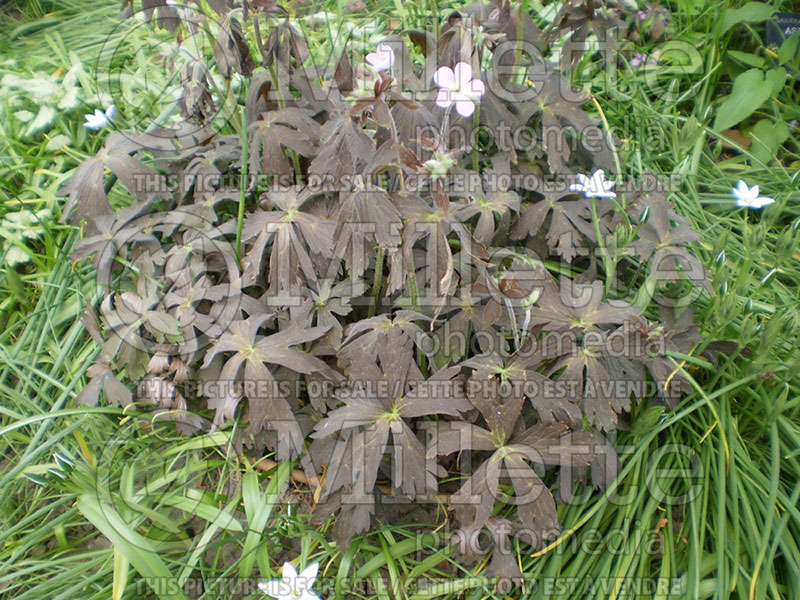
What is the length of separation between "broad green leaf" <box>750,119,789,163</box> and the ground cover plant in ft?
2.46

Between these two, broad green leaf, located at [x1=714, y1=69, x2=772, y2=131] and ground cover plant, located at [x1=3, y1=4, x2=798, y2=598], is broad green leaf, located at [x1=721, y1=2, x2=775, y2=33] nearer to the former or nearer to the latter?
broad green leaf, located at [x1=714, y1=69, x2=772, y2=131]

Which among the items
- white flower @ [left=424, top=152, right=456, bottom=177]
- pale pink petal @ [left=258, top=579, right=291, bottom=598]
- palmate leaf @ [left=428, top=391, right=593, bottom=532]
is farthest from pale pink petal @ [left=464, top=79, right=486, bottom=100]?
pale pink petal @ [left=258, top=579, right=291, bottom=598]

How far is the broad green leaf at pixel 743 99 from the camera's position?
88.8 inches

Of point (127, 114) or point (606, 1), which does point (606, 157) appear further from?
point (127, 114)

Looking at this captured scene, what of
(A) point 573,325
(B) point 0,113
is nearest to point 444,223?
(A) point 573,325

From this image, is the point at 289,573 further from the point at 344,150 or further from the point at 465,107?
the point at 465,107

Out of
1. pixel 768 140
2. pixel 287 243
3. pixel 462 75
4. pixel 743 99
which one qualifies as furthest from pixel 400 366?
pixel 768 140

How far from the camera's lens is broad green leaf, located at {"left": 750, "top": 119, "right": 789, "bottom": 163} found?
237 cm

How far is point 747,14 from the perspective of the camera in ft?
7.97

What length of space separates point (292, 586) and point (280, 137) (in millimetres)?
1152

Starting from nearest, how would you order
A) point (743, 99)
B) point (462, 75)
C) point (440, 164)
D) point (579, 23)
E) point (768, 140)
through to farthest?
point (440, 164) < point (462, 75) < point (579, 23) < point (743, 99) < point (768, 140)

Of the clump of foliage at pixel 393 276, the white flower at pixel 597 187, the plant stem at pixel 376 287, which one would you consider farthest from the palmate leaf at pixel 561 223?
the plant stem at pixel 376 287

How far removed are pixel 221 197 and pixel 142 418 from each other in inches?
26.6

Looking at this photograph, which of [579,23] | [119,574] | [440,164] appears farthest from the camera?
[579,23]
